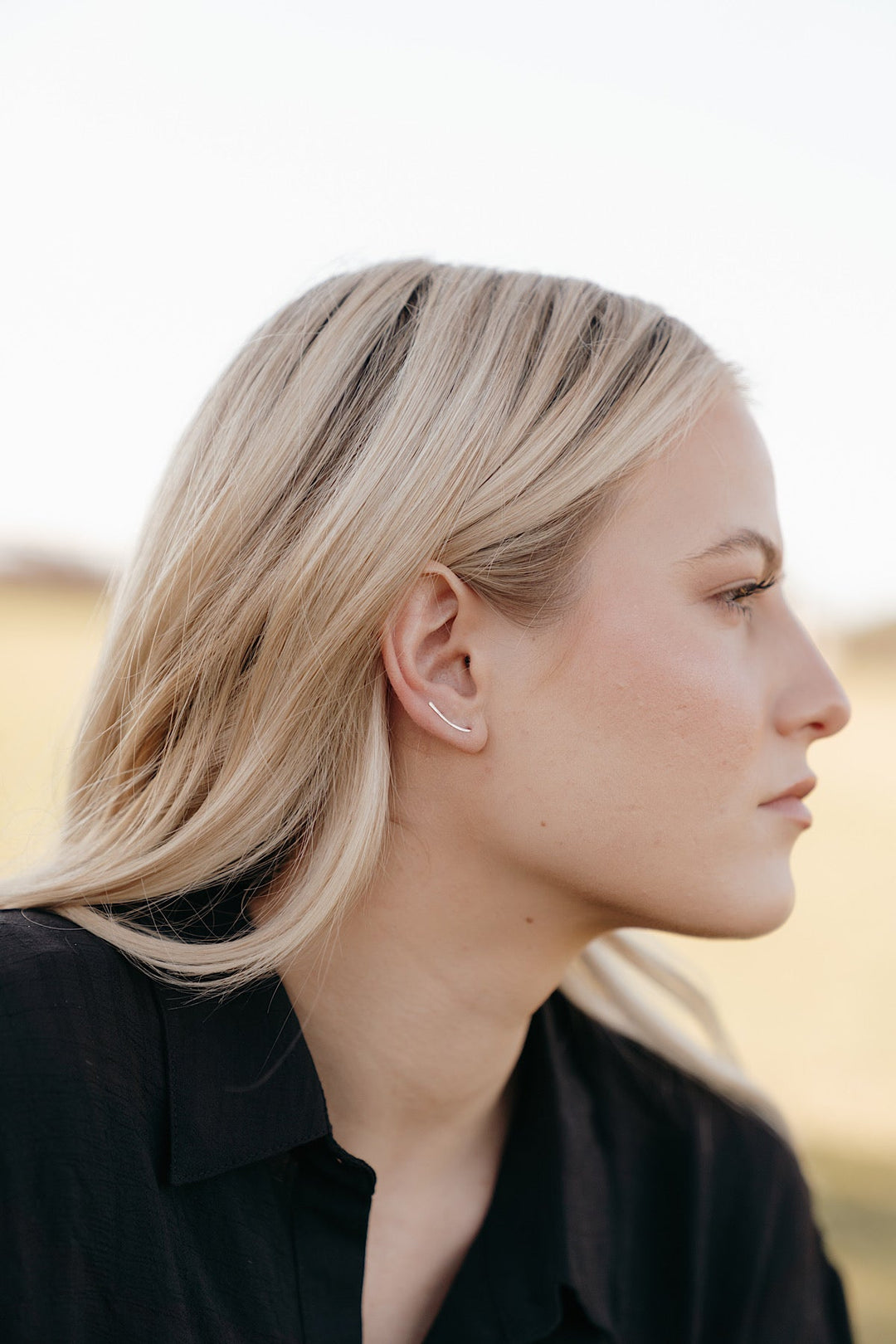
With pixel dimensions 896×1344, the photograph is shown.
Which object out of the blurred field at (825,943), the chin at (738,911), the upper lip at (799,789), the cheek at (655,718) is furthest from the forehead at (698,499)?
the blurred field at (825,943)

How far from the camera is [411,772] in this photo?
5.32ft

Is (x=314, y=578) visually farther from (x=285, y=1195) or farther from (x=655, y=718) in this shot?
(x=285, y=1195)

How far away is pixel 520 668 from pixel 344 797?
12.6 inches

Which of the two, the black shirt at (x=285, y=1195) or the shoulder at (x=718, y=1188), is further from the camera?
the shoulder at (x=718, y=1188)

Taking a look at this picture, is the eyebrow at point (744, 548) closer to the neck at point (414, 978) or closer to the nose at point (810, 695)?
the nose at point (810, 695)

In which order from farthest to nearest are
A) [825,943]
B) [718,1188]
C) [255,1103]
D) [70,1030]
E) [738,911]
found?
[825,943], [718,1188], [738,911], [255,1103], [70,1030]

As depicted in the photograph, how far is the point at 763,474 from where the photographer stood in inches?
68.1

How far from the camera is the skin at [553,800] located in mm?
1538

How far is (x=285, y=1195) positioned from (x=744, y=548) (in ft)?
3.71

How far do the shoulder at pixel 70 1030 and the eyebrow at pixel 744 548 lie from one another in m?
0.98

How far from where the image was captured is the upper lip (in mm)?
1649

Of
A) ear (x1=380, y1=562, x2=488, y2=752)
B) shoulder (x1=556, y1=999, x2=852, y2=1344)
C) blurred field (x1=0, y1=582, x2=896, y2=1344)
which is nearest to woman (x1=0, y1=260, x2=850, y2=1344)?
ear (x1=380, y1=562, x2=488, y2=752)

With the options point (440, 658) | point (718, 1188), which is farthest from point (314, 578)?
point (718, 1188)

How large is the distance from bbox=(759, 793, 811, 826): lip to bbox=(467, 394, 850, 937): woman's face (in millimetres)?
12
